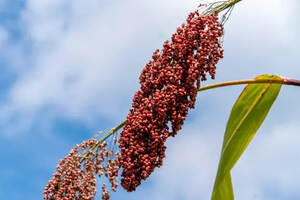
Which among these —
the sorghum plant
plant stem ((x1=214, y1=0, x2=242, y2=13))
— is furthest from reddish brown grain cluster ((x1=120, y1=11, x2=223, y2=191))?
plant stem ((x1=214, y1=0, x2=242, y2=13))

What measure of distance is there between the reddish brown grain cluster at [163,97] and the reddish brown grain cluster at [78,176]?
0.92 feet

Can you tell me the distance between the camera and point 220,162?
7.06 feet

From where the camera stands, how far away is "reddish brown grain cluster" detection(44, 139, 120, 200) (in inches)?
103

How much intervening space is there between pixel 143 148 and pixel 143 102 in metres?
0.25

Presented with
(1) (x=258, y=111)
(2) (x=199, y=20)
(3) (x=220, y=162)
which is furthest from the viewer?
(2) (x=199, y=20)

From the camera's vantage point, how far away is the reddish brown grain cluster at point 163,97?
2.30 m

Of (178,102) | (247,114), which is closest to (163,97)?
(178,102)

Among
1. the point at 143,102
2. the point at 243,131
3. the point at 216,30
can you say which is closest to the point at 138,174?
the point at 143,102

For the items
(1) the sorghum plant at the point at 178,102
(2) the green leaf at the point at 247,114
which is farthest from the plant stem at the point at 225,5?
(2) the green leaf at the point at 247,114

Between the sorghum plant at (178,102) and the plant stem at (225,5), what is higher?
the plant stem at (225,5)

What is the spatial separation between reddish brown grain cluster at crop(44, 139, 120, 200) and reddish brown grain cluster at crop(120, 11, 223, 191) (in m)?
0.28

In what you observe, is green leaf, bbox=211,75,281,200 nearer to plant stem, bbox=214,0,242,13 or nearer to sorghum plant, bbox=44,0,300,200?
sorghum plant, bbox=44,0,300,200

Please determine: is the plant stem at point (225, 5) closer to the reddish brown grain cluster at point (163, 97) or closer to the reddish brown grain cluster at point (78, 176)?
the reddish brown grain cluster at point (163, 97)

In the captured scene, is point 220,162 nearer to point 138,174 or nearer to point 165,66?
point 138,174
